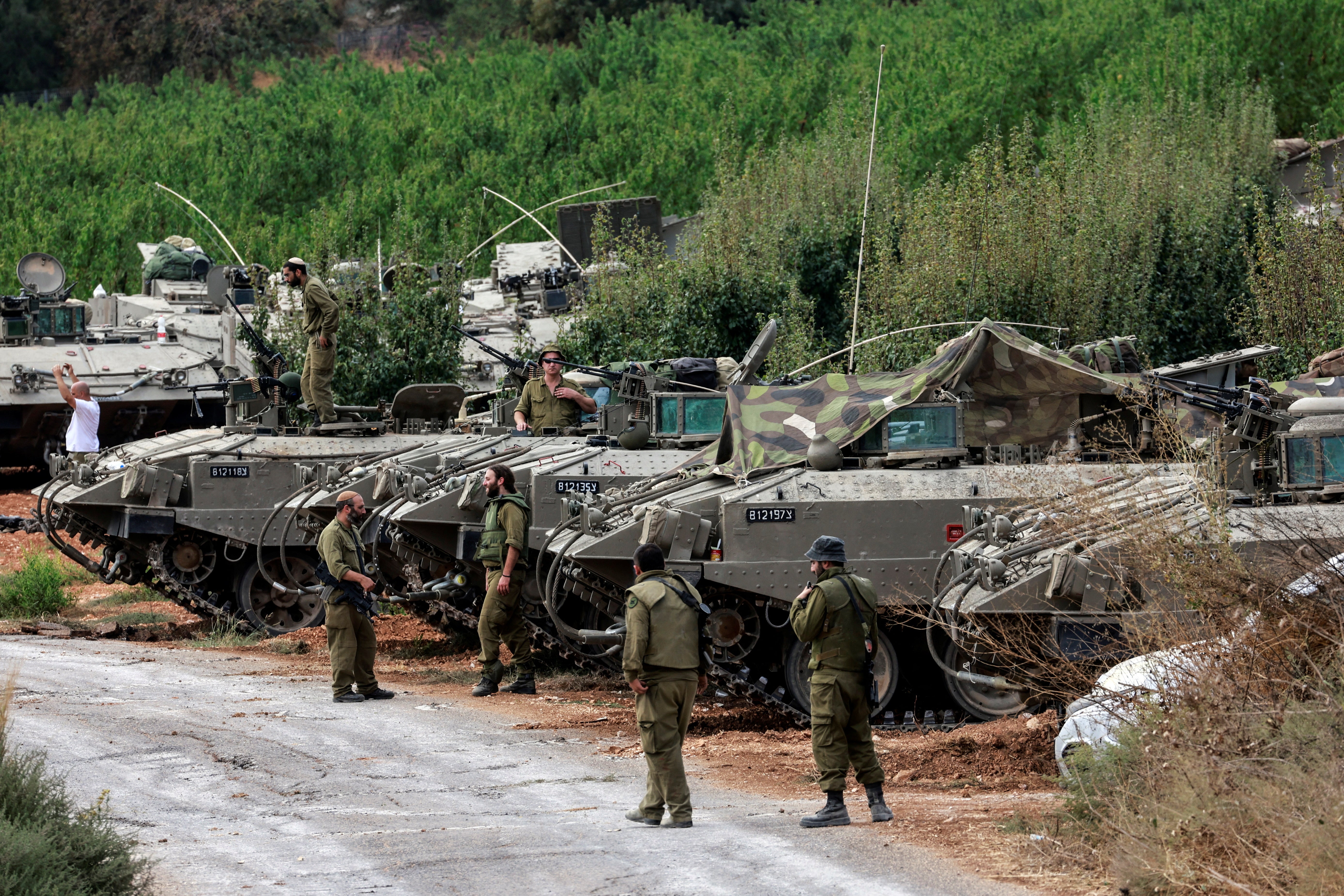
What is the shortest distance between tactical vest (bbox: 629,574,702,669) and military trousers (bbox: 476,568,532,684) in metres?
4.25

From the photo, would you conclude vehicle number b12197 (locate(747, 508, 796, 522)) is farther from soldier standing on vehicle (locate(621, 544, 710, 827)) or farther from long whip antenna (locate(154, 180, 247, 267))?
long whip antenna (locate(154, 180, 247, 267))

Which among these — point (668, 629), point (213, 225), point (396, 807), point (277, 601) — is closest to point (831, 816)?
point (668, 629)

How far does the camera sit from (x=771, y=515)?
35.6ft

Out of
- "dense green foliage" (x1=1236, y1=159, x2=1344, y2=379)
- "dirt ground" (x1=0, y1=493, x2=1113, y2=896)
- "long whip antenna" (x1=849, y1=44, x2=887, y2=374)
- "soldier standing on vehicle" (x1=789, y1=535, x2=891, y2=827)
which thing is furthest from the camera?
"dense green foliage" (x1=1236, y1=159, x2=1344, y2=379)

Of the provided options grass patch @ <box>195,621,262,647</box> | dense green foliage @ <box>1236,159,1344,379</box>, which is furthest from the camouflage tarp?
dense green foliage @ <box>1236,159,1344,379</box>

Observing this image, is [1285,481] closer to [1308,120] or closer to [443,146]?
[1308,120]

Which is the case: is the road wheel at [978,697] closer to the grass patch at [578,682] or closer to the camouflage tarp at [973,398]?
the camouflage tarp at [973,398]

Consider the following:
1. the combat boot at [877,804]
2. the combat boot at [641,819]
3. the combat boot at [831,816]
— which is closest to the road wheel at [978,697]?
the combat boot at [877,804]

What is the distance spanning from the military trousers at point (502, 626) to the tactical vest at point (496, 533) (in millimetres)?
112

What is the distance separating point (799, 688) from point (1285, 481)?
Answer: 3.41 metres

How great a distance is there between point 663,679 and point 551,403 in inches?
321

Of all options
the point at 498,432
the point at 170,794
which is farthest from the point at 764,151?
the point at 170,794

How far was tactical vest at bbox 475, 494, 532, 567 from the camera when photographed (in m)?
12.2

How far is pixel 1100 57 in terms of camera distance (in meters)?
34.2
